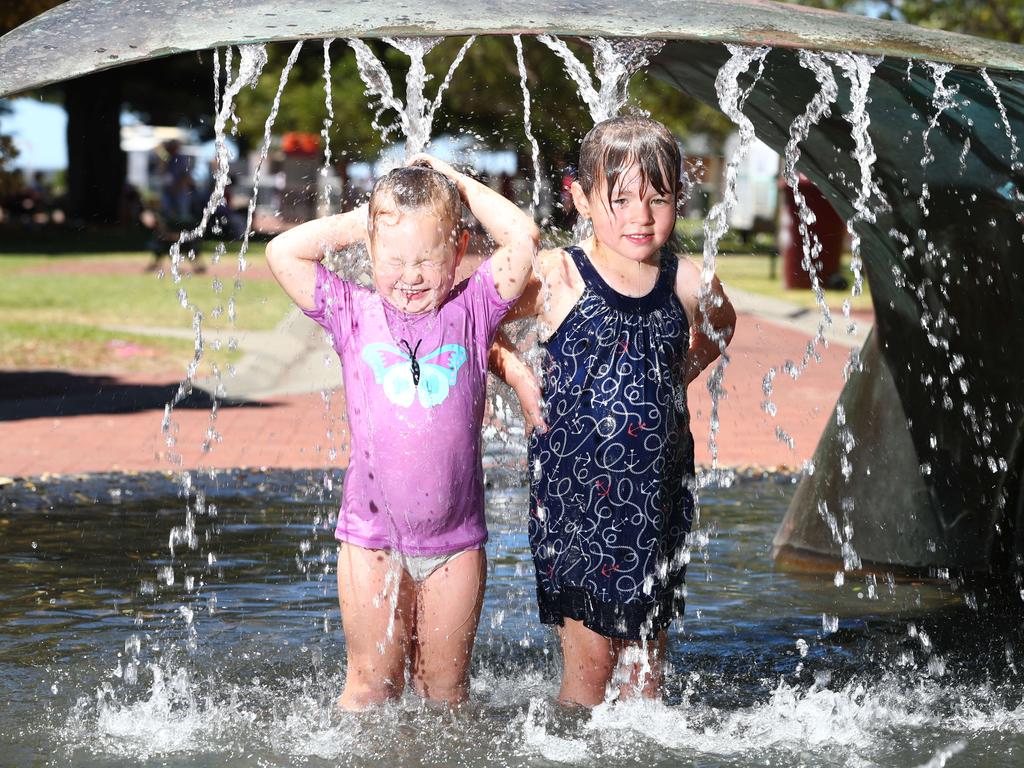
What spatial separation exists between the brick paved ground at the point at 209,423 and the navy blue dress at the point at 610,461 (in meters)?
3.37

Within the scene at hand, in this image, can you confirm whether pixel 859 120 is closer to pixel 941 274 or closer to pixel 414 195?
pixel 414 195

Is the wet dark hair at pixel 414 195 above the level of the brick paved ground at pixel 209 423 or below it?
above

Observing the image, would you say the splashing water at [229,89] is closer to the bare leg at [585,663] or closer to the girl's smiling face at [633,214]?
the girl's smiling face at [633,214]

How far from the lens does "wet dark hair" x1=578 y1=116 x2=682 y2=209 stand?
3.33 meters

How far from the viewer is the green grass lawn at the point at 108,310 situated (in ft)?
41.2

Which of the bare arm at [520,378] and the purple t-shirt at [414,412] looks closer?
the purple t-shirt at [414,412]

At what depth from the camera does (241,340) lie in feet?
43.2

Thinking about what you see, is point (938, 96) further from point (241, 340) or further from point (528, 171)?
point (241, 340)

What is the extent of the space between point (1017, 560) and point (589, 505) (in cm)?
270

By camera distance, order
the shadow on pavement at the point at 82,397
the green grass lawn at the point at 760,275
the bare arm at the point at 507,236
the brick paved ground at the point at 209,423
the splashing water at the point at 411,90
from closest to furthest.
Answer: the bare arm at the point at 507,236 → the splashing water at the point at 411,90 → the brick paved ground at the point at 209,423 → the shadow on pavement at the point at 82,397 → the green grass lawn at the point at 760,275

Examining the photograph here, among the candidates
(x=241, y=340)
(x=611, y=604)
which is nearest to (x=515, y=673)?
(x=611, y=604)

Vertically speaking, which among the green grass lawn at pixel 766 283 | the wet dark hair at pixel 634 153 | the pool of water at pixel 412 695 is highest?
the wet dark hair at pixel 634 153

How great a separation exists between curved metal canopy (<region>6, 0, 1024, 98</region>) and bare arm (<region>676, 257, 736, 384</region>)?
652 millimetres

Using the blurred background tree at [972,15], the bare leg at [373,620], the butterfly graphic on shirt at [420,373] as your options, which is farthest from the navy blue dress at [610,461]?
the blurred background tree at [972,15]
